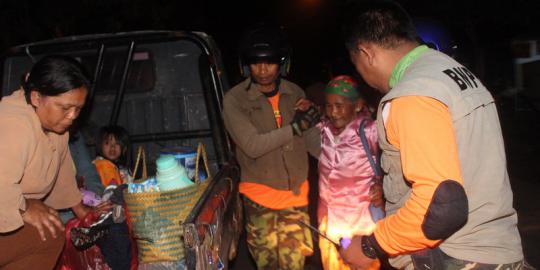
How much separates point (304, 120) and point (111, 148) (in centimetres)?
173

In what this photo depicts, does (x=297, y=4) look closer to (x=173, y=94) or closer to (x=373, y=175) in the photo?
(x=173, y=94)

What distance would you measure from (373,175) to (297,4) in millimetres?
20211

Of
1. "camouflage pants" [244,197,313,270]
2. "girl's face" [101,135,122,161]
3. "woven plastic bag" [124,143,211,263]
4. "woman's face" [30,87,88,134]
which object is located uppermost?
"woman's face" [30,87,88,134]

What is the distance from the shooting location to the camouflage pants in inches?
139

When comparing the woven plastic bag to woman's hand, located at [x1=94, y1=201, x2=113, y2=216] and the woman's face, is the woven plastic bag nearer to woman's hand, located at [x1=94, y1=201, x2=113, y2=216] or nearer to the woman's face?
woman's hand, located at [x1=94, y1=201, x2=113, y2=216]

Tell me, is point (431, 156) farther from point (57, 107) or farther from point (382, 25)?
point (57, 107)

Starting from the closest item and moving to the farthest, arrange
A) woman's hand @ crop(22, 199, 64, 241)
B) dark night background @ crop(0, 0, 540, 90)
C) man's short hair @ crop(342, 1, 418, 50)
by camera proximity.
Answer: man's short hair @ crop(342, 1, 418, 50)
woman's hand @ crop(22, 199, 64, 241)
dark night background @ crop(0, 0, 540, 90)

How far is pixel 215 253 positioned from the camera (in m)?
2.54

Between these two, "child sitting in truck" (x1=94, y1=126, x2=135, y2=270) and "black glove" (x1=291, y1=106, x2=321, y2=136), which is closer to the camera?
"black glove" (x1=291, y1=106, x2=321, y2=136)

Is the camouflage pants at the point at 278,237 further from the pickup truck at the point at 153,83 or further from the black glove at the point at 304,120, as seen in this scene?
the black glove at the point at 304,120

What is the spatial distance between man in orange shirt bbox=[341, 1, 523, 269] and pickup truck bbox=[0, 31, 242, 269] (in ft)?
5.84

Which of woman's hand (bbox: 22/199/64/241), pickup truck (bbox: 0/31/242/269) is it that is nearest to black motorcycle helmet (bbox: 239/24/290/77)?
pickup truck (bbox: 0/31/242/269)

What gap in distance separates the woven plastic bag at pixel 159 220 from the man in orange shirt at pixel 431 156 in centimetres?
96

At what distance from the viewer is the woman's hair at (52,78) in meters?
2.47
